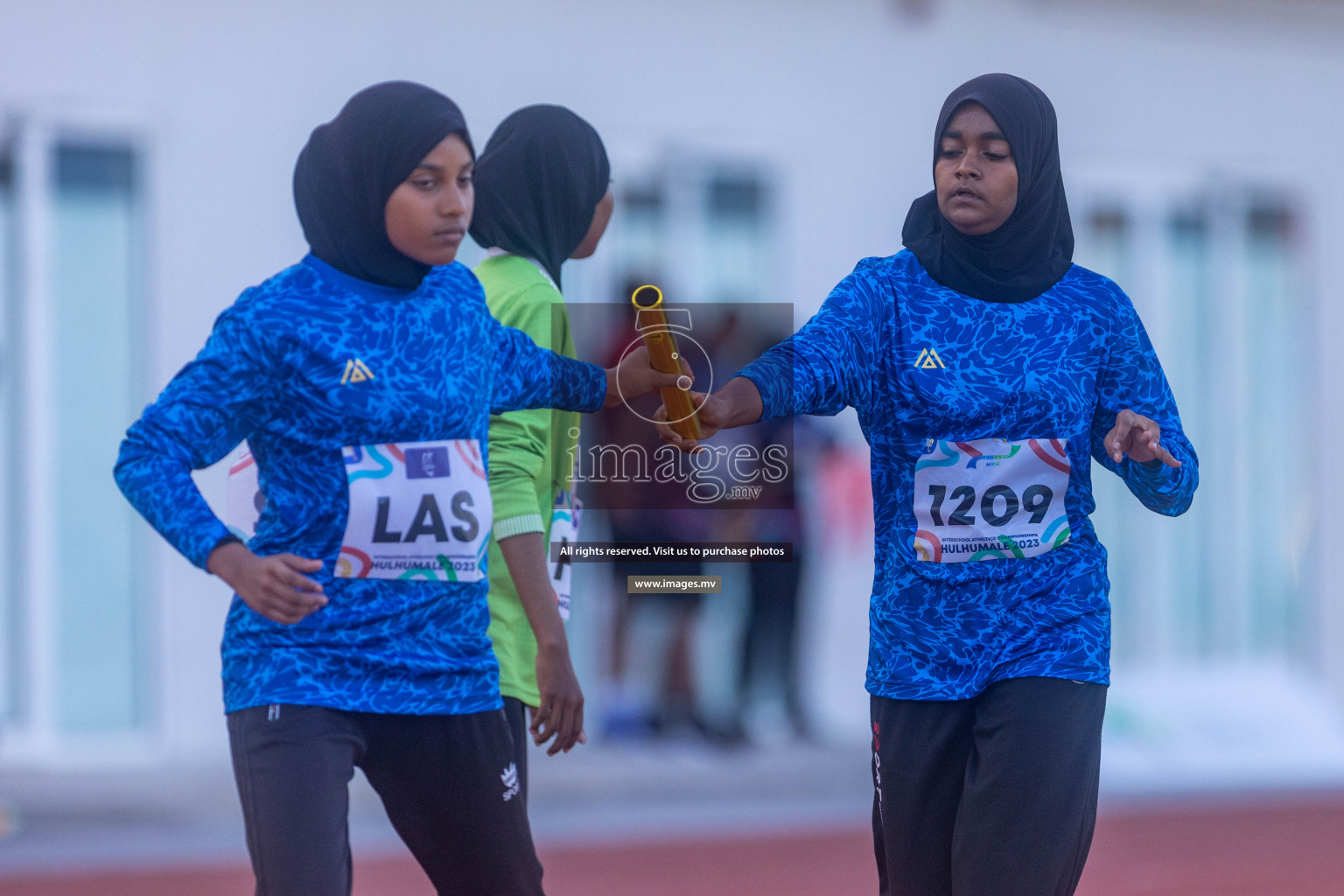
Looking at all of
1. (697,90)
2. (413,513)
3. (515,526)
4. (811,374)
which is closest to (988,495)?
(811,374)

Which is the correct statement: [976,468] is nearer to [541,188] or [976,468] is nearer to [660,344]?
[660,344]

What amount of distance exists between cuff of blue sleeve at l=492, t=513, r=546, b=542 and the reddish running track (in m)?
2.47

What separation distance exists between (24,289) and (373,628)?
420 cm

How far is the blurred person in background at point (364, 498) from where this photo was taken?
2227mm

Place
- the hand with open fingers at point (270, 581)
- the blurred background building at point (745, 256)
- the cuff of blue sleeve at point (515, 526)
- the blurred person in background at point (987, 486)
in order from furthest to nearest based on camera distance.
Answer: the blurred background building at point (745, 256), the cuff of blue sleeve at point (515, 526), the blurred person in background at point (987, 486), the hand with open fingers at point (270, 581)

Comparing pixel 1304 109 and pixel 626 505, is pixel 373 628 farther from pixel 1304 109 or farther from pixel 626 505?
pixel 1304 109

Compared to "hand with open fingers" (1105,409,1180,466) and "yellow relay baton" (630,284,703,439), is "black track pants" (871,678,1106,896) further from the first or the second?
"yellow relay baton" (630,284,703,439)

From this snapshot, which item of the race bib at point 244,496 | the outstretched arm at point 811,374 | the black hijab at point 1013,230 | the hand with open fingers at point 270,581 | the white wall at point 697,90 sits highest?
the white wall at point 697,90

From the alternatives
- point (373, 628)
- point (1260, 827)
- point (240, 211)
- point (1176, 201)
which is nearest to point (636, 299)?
point (373, 628)

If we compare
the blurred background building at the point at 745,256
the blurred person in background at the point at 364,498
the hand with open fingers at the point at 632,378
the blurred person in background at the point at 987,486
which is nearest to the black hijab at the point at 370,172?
the blurred person in background at the point at 364,498

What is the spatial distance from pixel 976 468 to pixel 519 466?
824 millimetres

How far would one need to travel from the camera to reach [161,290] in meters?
5.84

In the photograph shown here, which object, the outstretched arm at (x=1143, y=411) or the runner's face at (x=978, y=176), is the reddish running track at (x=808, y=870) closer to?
the outstretched arm at (x=1143, y=411)

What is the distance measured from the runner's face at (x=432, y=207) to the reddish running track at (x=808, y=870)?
2.95 metres
